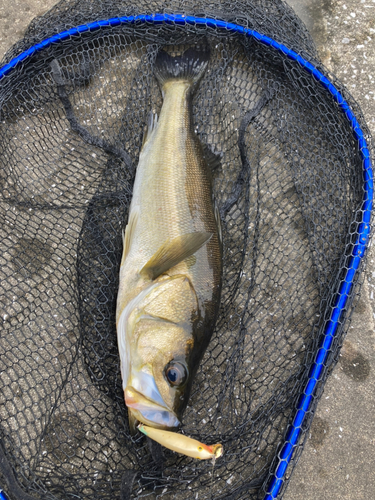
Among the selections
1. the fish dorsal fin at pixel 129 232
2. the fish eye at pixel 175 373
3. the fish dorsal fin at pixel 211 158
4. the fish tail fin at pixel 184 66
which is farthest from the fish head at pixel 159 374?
the fish tail fin at pixel 184 66

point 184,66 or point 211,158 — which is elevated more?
point 184,66

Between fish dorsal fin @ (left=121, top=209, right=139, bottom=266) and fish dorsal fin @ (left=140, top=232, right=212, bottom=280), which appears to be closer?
fish dorsal fin @ (left=140, top=232, right=212, bottom=280)

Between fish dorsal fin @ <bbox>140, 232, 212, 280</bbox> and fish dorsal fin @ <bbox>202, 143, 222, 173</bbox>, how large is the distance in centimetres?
60

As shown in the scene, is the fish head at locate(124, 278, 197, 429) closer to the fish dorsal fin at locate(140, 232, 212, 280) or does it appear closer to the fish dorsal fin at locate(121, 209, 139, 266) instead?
the fish dorsal fin at locate(140, 232, 212, 280)

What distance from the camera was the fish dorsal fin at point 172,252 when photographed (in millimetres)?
2109

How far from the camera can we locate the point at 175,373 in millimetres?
1862

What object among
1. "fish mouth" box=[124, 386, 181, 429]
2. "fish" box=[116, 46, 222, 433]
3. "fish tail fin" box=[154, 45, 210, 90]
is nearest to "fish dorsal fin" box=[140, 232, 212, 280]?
"fish" box=[116, 46, 222, 433]

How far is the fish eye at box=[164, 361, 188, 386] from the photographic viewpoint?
6.07 ft

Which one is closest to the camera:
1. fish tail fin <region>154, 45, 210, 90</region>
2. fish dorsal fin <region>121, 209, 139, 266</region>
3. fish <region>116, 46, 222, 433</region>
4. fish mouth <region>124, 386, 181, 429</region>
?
fish mouth <region>124, 386, 181, 429</region>

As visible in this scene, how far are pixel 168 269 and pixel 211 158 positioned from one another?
914 millimetres

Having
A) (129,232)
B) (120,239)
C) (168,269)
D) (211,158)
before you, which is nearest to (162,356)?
(168,269)

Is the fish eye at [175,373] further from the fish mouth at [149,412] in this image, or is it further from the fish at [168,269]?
the fish mouth at [149,412]

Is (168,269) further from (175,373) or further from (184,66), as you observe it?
(184,66)

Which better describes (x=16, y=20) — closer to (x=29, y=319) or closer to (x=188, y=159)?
(x=188, y=159)
